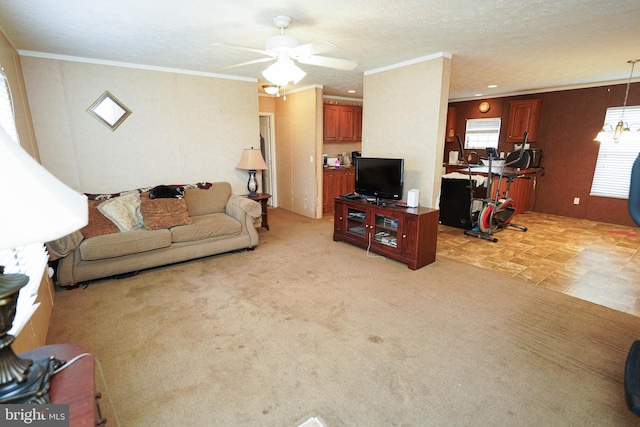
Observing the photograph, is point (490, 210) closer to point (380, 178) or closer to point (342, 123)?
point (380, 178)

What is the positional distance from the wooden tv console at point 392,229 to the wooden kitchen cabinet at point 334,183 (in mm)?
1736

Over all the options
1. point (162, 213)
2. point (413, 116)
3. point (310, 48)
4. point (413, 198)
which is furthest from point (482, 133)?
point (162, 213)

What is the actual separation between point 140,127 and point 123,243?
178 cm

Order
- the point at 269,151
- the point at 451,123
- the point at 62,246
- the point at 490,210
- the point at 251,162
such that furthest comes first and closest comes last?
the point at 451,123 < the point at 269,151 < the point at 251,162 < the point at 490,210 < the point at 62,246

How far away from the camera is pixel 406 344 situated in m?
2.27

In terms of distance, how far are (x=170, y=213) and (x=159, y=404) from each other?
2.48 meters

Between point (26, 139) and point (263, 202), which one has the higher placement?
point (26, 139)

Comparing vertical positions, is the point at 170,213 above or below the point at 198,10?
below

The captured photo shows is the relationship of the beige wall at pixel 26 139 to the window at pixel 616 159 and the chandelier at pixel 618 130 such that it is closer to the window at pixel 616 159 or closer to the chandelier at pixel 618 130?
the chandelier at pixel 618 130

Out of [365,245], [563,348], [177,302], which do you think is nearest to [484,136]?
[365,245]

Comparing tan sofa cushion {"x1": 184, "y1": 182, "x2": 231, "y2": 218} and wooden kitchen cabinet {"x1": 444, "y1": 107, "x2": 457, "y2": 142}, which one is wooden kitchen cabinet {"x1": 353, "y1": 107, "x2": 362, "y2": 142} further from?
tan sofa cushion {"x1": 184, "y1": 182, "x2": 231, "y2": 218}

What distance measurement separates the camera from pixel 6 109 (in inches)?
95.3

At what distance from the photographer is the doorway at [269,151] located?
262 inches

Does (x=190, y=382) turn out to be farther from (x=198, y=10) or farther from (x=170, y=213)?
(x=198, y=10)
